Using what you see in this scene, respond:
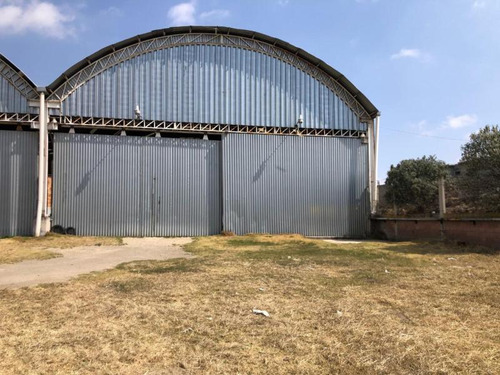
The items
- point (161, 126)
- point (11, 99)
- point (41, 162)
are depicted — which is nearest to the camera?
point (41, 162)

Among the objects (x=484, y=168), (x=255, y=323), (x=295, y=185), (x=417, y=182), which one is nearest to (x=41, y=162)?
(x=295, y=185)

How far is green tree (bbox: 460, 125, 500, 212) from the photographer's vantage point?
16.8 meters

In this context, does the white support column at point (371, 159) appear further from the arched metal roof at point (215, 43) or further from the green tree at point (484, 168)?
the green tree at point (484, 168)

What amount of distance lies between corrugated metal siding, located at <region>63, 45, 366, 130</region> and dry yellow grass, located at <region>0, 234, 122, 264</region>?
722cm

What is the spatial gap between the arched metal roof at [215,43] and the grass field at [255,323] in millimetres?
16097

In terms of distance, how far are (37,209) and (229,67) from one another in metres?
13.5

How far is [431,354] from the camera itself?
4.28 metres

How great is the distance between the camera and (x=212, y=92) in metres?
23.0

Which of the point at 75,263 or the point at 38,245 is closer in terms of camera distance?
the point at 75,263

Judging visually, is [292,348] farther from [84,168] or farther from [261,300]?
[84,168]

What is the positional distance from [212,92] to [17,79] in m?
10.6

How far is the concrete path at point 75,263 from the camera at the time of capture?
29.5ft

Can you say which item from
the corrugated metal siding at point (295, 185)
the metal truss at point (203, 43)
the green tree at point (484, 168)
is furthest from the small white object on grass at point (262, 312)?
the metal truss at point (203, 43)

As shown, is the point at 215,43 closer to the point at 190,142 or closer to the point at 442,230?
the point at 190,142
